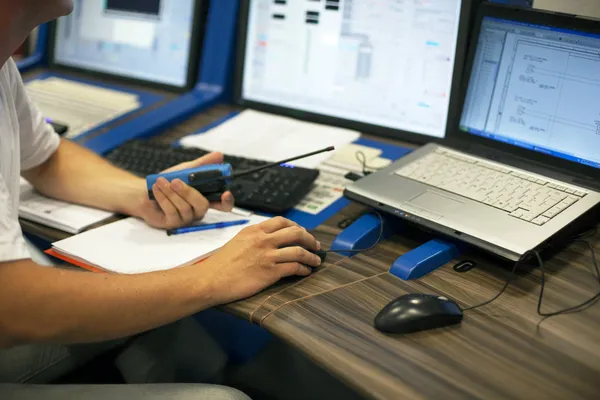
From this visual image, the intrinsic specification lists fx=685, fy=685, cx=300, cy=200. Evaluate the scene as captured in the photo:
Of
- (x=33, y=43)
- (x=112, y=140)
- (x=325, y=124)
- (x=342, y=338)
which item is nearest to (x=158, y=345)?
(x=112, y=140)

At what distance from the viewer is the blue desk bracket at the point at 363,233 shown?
1151 millimetres

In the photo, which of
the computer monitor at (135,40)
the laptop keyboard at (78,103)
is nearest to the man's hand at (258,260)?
the laptop keyboard at (78,103)

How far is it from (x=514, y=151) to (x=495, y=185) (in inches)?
4.5

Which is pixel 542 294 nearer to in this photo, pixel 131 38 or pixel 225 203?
pixel 225 203

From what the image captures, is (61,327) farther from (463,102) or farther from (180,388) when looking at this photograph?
(463,102)

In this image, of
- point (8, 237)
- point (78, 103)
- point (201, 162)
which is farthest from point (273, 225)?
point (78, 103)

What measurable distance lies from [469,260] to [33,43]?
178 cm

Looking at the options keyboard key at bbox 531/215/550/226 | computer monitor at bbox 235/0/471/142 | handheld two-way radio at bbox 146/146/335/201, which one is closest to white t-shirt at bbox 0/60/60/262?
handheld two-way radio at bbox 146/146/335/201

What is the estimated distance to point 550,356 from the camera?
0.88m

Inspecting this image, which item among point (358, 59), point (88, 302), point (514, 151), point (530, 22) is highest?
point (530, 22)

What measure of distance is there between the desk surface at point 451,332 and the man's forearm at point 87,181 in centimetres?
41

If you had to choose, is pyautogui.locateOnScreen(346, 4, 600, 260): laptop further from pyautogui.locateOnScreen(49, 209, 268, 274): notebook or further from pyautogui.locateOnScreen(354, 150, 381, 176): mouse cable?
pyautogui.locateOnScreen(49, 209, 268, 274): notebook

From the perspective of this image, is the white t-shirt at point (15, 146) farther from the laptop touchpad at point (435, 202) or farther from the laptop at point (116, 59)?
the laptop touchpad at point (435, 202)

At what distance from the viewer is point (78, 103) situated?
6.19 feet
